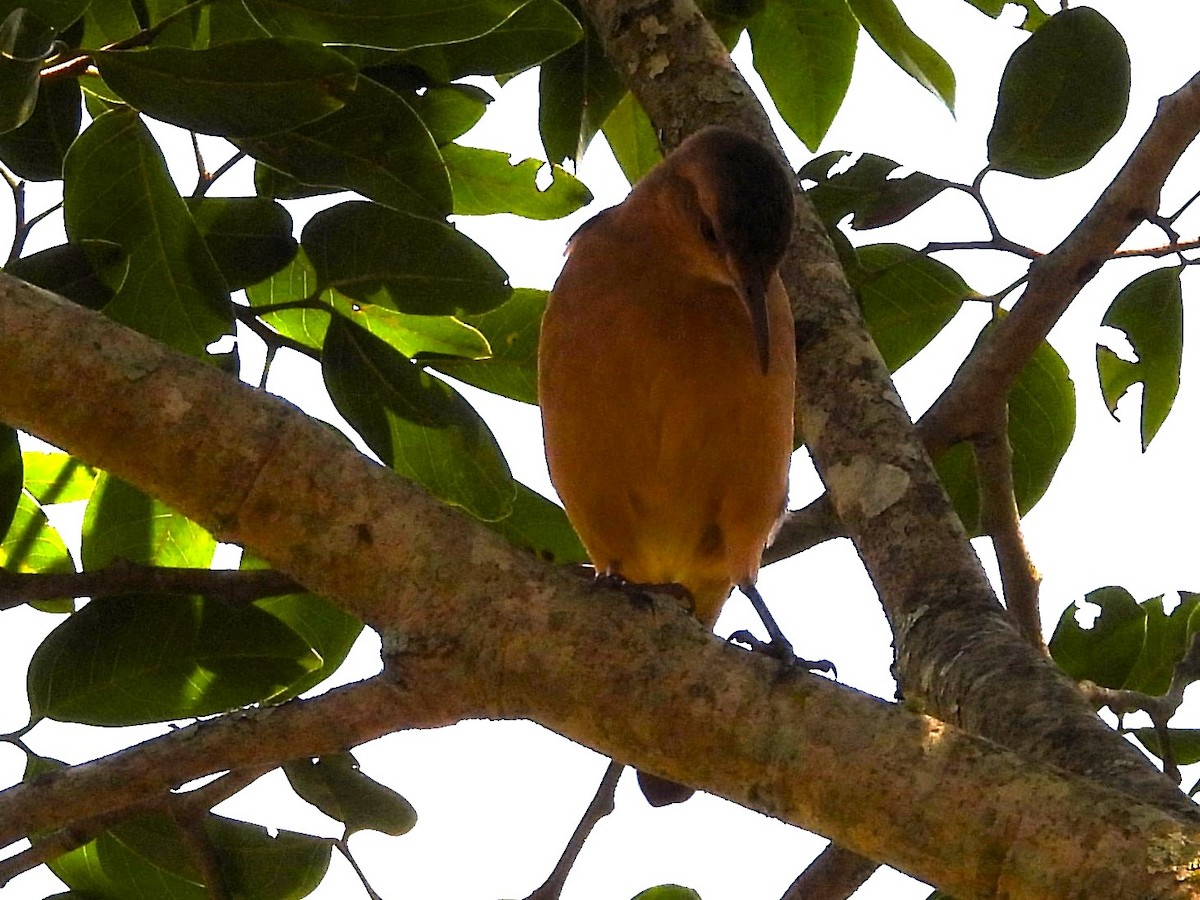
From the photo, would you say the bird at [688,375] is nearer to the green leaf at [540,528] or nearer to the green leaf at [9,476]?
the green leaf at [540,528]

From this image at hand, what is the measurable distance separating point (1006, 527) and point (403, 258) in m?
1.43

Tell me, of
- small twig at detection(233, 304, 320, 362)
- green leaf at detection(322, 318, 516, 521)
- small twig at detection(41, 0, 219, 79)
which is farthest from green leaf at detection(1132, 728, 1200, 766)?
small twig at detection(41, 0, 219, 79)

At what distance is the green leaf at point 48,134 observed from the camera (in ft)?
9.77

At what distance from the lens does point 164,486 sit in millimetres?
2047

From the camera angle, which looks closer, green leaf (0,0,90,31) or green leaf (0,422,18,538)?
green leaf (0,0,90,31)

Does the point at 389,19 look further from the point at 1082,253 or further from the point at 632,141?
the point at 632,141

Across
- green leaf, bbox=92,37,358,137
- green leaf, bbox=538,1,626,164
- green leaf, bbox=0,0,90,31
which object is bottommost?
green leaf, bbox=92,37,358,137

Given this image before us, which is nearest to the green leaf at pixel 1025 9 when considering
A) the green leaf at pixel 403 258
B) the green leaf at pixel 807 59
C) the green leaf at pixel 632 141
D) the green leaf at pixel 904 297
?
the green leaf at pixel 807 59

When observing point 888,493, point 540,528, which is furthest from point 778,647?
point 540,528

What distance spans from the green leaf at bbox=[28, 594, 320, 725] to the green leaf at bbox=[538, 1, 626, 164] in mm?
1561

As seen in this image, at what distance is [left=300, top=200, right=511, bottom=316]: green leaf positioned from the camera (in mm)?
3055

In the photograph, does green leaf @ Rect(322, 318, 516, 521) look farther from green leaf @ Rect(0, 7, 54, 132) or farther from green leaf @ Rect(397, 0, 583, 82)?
green leaf @ Rect(0, 7, 54, 132)

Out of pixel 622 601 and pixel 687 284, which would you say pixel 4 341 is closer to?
pixel 622 601

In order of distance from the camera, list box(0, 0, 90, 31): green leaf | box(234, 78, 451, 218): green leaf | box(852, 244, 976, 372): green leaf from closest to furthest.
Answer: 1. box(0, 0, 90, 31): green leaf
2. box(234, 78, 451, 218): green leaf
3. box(852, 244, 976, 372): green leaf
